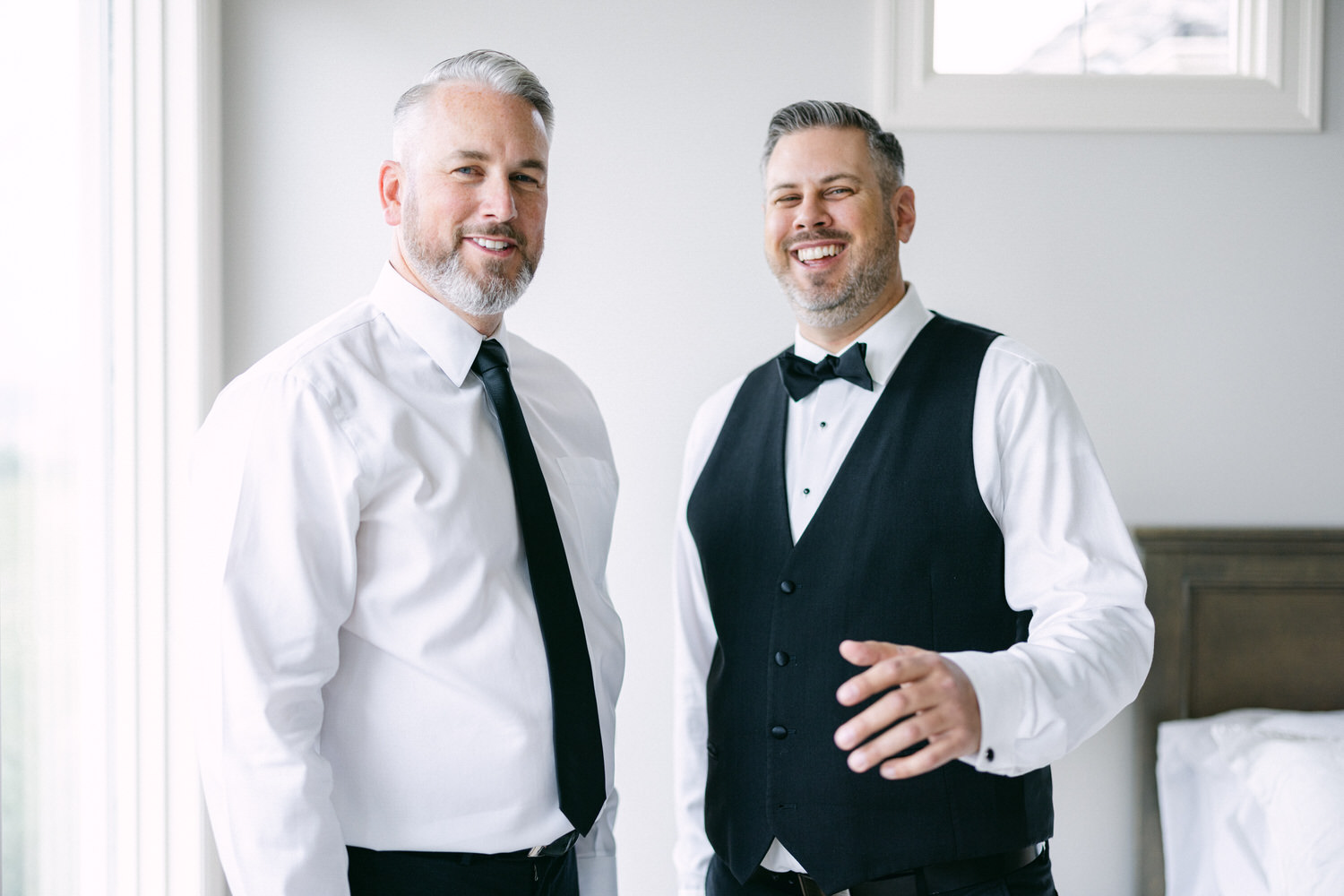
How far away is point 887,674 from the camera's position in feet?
3.35

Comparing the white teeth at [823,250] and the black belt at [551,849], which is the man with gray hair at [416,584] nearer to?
the black belt at [551,849]

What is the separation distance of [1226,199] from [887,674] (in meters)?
1.87

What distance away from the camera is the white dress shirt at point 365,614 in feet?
3.81

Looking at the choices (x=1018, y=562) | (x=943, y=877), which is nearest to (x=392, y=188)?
(x=1018, y=562)

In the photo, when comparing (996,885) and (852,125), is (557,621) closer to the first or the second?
(996,885)

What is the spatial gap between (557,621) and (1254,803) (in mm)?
1518

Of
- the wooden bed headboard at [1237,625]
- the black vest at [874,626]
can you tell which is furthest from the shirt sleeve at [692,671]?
the wooden bed headboard at [1237,625]

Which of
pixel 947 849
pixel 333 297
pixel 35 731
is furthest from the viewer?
pixel 333 297

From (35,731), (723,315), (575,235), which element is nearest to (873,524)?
(723,315)

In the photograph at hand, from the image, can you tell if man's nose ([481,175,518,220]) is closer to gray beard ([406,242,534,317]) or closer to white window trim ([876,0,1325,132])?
gray beard ([406,242,534,317])

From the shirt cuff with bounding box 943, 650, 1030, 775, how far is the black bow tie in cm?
56

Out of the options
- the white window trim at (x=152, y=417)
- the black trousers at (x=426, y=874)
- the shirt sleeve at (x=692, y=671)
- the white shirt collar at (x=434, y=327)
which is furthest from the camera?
the white window trim at (x=152, y=417)

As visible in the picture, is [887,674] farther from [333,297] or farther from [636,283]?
[333,297]

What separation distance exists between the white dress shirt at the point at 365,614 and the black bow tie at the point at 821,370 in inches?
20.4
